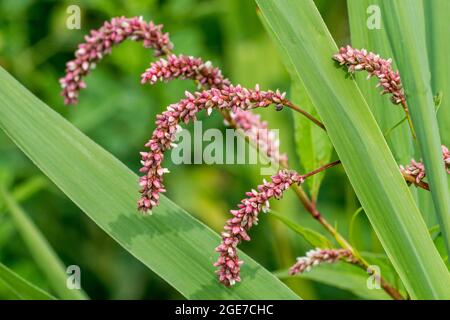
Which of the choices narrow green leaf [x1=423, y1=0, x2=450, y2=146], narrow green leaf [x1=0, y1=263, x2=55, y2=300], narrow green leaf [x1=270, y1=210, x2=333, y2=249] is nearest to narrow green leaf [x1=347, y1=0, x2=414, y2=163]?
narrow green leaf [x1=423, y1=0, x2=450, y2=146]

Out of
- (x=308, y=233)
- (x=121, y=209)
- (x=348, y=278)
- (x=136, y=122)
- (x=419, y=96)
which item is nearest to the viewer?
(x=419, y=96)

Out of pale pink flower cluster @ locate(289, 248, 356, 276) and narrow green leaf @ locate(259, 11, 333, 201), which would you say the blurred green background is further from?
pale pink flower cluster @ locate(289, 248, 356, 276)

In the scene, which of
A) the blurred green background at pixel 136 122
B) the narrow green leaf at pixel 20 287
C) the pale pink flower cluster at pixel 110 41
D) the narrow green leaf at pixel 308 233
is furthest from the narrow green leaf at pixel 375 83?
the blurred green background at pixel 136 122

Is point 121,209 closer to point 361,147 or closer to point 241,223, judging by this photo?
point 241,223

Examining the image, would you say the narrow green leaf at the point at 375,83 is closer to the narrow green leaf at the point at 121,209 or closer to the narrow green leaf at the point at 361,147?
the narrow green leaf at the point at 361,147

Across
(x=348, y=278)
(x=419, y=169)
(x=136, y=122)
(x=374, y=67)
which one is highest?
(x=136, y=122)

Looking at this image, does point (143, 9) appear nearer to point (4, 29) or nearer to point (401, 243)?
point (4, 29)

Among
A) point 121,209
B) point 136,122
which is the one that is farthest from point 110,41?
point 136,122
